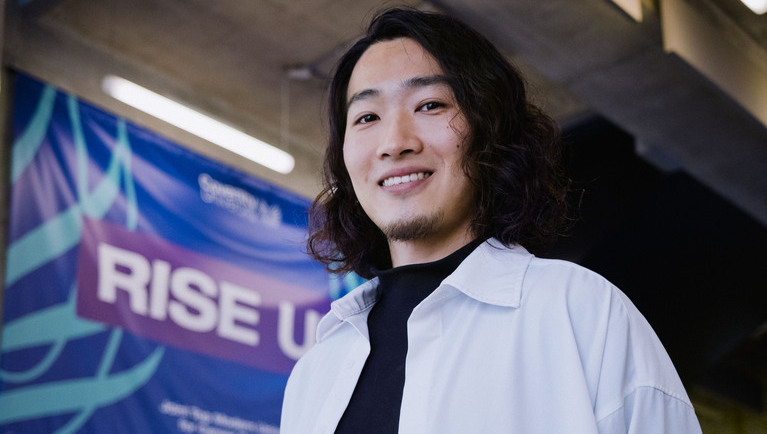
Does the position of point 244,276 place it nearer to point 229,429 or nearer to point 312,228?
point 229,429

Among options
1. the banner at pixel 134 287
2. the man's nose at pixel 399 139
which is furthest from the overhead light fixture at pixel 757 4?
the man's nose at pixel 399 139

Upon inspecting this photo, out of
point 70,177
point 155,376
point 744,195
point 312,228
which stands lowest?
point 155,376

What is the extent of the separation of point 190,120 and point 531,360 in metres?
4.31

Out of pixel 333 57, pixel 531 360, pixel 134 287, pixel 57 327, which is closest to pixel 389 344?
pixel 531 360

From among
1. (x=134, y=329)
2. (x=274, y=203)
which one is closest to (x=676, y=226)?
(x=274, y=203)

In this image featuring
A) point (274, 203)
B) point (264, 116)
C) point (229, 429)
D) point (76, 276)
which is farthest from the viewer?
point (264, 116)

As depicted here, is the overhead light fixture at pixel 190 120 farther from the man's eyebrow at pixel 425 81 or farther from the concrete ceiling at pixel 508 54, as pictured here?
the man's eyebrow at pixel 425 81

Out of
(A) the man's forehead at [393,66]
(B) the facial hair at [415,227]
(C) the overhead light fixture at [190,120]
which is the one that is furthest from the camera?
(C) the overhead light fixture at [190,120]

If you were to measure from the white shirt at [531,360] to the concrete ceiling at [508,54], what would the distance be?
3.53m

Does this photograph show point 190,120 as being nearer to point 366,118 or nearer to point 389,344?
point 366,118

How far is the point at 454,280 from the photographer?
3.84 feet

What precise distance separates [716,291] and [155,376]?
4267 mm

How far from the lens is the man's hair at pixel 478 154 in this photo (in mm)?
1296

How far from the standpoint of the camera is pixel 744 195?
6289mm
